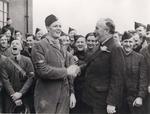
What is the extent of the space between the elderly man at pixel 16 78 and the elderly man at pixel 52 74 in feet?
3.26

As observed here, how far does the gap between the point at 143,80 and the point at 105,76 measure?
39.6 inches

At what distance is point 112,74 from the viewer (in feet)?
17.3

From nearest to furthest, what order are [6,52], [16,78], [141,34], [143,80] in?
[143,80]
[16,78]
[6,52]
[141,34]

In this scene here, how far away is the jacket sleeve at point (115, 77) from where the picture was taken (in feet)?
17.2

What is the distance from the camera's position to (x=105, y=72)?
17.6 ft

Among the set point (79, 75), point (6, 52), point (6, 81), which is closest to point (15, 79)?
point (6, 81)

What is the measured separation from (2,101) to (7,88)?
401 millimetres

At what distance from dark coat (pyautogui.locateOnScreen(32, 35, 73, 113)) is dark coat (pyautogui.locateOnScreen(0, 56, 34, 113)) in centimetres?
102

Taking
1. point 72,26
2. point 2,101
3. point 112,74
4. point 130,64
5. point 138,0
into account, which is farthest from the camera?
point 72,26

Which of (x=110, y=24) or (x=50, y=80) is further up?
(x=110, y=24)

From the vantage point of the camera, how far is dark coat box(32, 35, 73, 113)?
5.30m

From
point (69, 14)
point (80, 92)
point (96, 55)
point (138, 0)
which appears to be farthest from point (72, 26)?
point (96, 55)

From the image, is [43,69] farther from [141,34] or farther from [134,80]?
[141,34]

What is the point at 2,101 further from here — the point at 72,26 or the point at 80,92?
the point at 72,26
